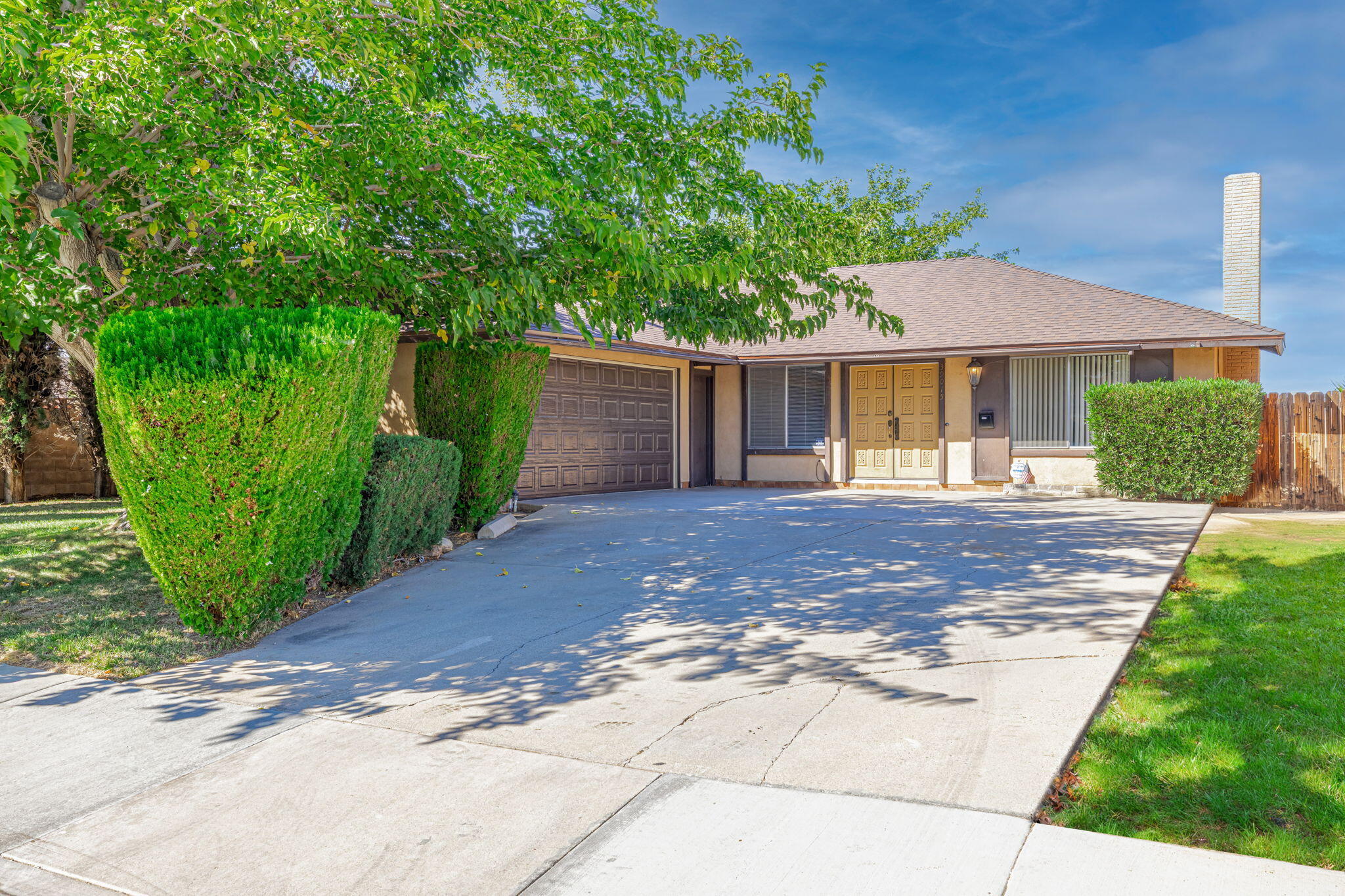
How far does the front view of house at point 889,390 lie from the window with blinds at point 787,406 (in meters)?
0.03

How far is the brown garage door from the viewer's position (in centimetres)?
1501

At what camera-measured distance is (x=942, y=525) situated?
10.8 metres

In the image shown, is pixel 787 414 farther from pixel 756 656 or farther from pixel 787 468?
pixel 756 656

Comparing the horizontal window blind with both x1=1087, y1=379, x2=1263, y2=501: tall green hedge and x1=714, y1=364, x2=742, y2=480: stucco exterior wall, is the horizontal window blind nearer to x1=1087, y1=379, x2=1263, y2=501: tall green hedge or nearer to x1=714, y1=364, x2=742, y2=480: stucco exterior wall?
x1=714, y1=364, x2=742, y2=480: stucco exterior wall

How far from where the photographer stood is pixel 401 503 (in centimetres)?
800

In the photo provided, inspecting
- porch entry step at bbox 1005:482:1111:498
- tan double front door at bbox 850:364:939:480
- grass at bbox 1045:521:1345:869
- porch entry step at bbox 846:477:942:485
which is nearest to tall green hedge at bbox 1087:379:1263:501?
porch entry step at bbox 1005:482:1111:498

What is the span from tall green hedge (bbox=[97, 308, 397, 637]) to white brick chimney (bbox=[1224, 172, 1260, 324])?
1723cm

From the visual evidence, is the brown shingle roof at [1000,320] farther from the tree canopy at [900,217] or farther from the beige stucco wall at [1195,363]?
the tree canopy at [900,217]

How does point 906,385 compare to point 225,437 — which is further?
point 906,385

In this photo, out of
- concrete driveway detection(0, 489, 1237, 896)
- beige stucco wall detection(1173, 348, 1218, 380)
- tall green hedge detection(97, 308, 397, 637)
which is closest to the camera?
concrete driveway detection(0, 489, 1237, 896)

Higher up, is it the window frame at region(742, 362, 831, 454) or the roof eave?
the roof eave

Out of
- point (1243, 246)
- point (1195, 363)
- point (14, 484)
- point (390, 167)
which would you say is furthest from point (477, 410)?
point (1243, 246)

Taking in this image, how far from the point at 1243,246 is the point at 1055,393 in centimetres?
513

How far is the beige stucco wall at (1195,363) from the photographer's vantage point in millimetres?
15352
